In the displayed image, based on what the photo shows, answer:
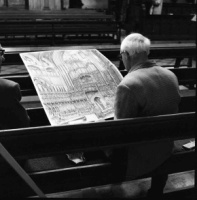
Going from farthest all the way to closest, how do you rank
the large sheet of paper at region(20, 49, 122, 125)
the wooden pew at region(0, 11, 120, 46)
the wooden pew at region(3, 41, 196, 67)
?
1. the wooden pew at region(0, 11, 120, 46)
2. the wooden pew at region(3, 41, 196, 67)
3. the large sheet of paper at region(20, 49, 122, 125)

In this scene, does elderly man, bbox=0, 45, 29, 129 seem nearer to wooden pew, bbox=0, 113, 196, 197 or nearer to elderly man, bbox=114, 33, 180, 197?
wooden pew, bbox=0, 113, 196, 197

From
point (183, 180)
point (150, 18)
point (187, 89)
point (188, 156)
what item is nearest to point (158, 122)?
point (188, 156)

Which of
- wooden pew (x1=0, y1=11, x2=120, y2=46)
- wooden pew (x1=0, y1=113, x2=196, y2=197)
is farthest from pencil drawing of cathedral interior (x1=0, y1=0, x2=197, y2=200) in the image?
wooden pew (x1=0, y1=11, x2=120, y2=46)

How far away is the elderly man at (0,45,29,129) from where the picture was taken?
1.73 metres

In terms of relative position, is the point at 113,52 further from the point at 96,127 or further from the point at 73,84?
the point at 96,127

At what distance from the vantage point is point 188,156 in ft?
6.30

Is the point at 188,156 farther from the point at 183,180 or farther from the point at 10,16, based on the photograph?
the point at 10,16

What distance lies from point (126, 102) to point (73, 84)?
478mm

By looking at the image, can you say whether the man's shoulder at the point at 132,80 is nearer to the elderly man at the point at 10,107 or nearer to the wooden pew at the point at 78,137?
the wooden pew at the point at 78,137

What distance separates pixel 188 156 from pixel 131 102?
0.55 m

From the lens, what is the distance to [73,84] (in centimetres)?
204

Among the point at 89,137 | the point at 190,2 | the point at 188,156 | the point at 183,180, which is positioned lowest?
the point at 183,180

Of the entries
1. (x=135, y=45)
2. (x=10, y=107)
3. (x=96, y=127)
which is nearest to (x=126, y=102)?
(x=135, y=45)

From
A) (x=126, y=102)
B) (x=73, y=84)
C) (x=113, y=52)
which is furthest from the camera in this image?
(x=113, y=52)
